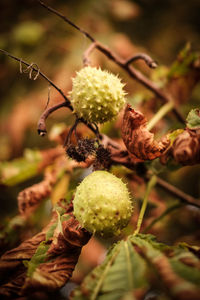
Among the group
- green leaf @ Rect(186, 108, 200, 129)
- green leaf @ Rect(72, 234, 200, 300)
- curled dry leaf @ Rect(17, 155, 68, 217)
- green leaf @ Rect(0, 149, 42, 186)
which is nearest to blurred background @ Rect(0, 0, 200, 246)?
green leaf @ Rect(0, 149, 42, 186)

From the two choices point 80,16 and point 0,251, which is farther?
point 80,16

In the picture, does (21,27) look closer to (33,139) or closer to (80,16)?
(80,16)

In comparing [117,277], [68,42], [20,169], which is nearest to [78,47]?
[68,42]

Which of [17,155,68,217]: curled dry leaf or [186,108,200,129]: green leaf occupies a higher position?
[17,155,68,217]: curled dry leaf

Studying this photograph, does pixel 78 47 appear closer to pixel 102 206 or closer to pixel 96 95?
pixel 96 95

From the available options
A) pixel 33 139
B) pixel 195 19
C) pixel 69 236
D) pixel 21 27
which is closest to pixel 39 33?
pixel 21 27

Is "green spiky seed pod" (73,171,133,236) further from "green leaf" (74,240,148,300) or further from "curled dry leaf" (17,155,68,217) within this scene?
"curled dry leaf" (17,155,68,217)

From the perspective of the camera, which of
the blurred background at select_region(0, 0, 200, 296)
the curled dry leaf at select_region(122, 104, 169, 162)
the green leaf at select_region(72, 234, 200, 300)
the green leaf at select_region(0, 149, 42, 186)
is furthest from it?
the blurred background at select_region(0, 0, 200, 296)
